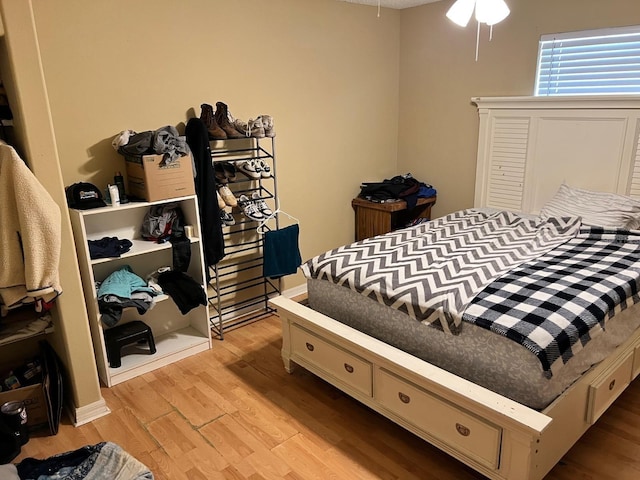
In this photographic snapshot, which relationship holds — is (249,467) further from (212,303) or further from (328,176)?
(328,176)

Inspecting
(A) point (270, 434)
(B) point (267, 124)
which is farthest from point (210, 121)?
(A) point (270, 434)

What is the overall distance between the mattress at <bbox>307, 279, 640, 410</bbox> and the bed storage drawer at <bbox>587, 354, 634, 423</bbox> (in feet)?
0.29

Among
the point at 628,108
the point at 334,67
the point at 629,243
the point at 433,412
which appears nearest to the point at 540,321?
the point at 433,412

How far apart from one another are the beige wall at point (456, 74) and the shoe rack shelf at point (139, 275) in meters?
2.34

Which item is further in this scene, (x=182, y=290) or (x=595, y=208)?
(x=595, y=208)

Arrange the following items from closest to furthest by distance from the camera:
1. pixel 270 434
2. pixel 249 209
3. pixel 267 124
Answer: pixel 270 434, pixel 267 124, pixel 249 209

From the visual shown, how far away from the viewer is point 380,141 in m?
4.51

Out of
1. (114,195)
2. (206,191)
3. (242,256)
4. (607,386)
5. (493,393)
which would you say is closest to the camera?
(493,393)

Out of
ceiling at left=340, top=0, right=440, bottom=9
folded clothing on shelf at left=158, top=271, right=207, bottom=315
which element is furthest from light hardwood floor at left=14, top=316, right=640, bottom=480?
ceiling at left=340, top=0, right=440, bottom=9

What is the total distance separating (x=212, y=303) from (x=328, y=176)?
57.3 inches

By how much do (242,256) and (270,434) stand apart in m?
1.58

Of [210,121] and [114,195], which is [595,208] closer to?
[210,121]

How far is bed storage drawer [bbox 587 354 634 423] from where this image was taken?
214 centimetres

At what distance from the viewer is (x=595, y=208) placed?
3230 millimetres
